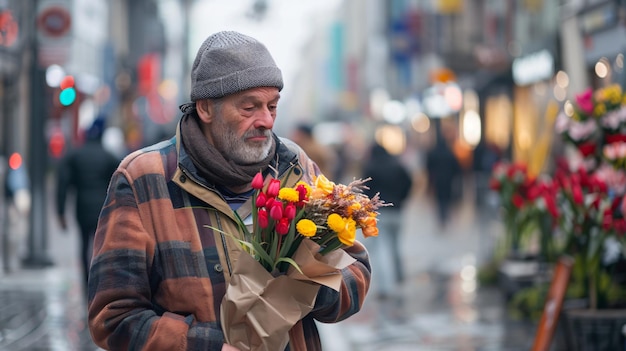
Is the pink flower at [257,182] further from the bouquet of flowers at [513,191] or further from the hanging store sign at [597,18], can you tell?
the hanging store sign at [597,18]

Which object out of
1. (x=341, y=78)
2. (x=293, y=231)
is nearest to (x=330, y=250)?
(x=293, y=231)

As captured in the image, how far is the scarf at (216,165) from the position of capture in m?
3.28

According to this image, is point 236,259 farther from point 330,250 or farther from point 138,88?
point 138,88

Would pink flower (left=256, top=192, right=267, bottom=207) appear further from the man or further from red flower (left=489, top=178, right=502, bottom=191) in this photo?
red flower (left=489, top=178, right=502, bottom=191)

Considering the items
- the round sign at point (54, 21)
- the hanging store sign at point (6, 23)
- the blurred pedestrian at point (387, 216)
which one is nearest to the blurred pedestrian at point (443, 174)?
the hanging store sign at point (6, 23)

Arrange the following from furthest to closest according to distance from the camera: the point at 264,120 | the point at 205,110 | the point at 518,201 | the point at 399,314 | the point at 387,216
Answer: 1. the point at 387,216
2. the point at 399,314
3. the point at 518,201
4. the point at 205,110
5. the point at 264,120

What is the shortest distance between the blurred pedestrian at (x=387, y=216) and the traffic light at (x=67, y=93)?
372cm

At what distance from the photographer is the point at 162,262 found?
3268 millimetres

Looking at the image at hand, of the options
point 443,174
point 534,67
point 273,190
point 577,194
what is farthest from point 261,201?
point 443,174

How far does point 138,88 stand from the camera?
5397 cm

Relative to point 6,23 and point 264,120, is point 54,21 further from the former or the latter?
point 264,120

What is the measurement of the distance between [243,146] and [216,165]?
3.8 inches

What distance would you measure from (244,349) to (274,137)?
2.28 ft

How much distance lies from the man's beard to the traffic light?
10.9m
